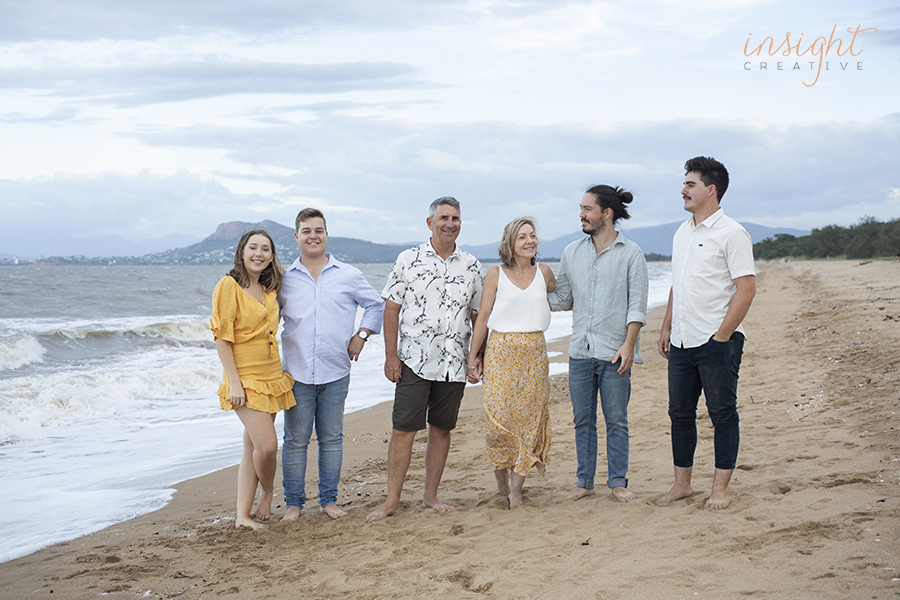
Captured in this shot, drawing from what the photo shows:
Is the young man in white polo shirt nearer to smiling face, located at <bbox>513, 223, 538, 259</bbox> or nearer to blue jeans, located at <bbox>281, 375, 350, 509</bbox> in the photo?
smiling face, located at <bbox>513, 223, 538, 259</bbox>

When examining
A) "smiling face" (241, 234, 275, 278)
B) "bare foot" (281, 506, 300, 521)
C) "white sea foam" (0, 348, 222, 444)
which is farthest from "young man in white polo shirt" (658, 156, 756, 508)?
"white sea foam" (0, 348, 222, 444)

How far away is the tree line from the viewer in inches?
1827

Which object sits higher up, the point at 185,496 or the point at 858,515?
the point at 858,515

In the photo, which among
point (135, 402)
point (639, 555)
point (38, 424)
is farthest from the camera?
point (135, 402)

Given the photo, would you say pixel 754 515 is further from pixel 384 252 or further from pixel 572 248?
pixel 384 252

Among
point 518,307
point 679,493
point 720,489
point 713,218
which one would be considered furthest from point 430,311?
point 720,489

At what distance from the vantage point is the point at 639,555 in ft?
10.4

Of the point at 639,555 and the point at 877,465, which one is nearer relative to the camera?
the point at 639,555

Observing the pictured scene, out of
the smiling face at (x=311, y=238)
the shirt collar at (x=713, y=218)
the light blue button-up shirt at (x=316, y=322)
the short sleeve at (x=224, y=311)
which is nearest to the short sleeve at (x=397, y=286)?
the light blue button-up shirt at (x=316, y=322)

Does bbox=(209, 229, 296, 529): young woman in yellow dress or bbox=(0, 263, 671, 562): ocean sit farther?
bbox=(0, 263, 671, 562): ocean

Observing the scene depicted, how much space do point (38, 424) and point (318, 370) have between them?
5.18 meters

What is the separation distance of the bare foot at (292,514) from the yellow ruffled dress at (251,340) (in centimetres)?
73

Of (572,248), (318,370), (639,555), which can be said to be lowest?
(639,555)

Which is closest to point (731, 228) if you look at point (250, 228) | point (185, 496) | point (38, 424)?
point (250, 228)
